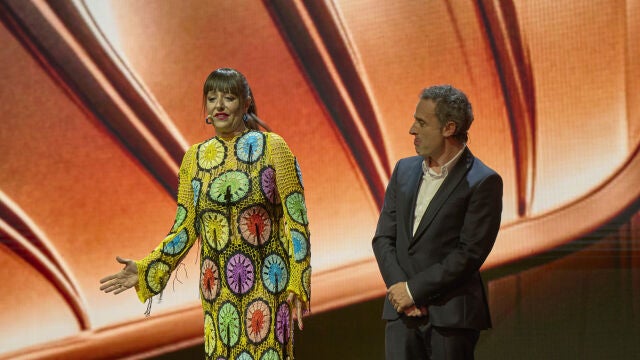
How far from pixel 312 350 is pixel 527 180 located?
1.26 m

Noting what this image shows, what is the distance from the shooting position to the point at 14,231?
383 centimetres

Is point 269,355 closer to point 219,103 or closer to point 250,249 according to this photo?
point 250,249

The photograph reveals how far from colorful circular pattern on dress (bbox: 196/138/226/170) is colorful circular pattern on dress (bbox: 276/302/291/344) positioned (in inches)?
18.8

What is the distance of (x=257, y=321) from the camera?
2340 millimetres

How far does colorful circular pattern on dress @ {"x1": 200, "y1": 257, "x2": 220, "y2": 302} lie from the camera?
2371 mm

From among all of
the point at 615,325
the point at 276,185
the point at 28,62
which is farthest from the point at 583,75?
the point at 28,62

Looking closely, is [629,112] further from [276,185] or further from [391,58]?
[276,185]

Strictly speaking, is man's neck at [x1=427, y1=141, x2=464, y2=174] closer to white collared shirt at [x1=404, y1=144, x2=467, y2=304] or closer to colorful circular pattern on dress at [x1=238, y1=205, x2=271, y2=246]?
white collared shirt at [x1=404, y1=144, x2=467, y2=304]

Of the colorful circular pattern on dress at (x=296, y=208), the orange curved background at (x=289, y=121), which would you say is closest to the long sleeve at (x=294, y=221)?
the colorful circular pattern on dress at (x=296, y=208)

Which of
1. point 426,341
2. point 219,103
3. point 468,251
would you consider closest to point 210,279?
point 219,103

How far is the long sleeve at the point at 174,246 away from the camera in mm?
2418

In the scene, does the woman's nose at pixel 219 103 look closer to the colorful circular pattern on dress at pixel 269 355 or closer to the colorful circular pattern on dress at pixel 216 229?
the colorful circular pattern on dress at pixel 216 229

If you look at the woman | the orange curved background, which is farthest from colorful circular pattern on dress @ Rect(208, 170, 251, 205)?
the orange curved background

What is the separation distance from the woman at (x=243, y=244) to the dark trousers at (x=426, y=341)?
285mm
